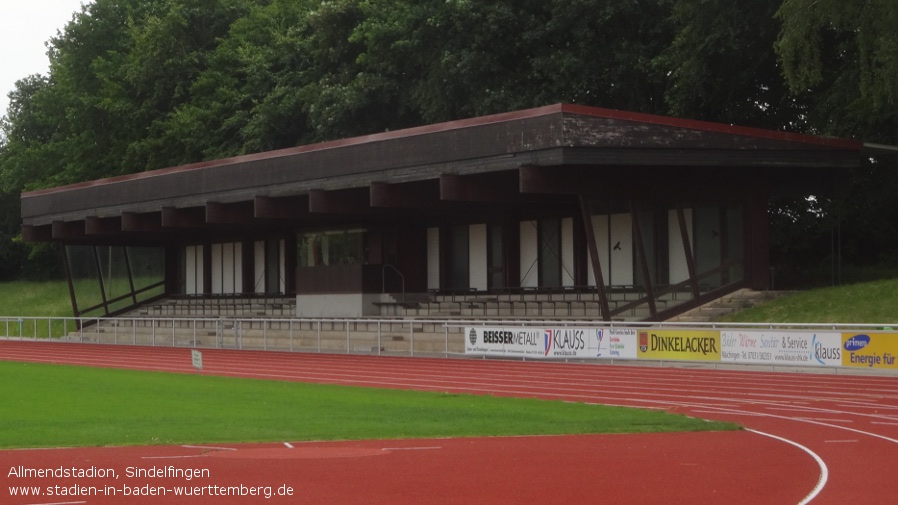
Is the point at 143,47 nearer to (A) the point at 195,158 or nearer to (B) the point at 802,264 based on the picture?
(A) the point at 195,158

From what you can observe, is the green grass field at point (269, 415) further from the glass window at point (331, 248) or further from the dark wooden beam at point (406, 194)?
the glass window at point (331, 248)

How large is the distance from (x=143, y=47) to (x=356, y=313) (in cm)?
2814

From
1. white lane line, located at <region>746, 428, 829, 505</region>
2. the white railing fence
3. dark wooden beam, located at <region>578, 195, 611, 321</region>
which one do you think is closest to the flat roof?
dark wooden beam, located at <region>578, 195, 611, 321</region>

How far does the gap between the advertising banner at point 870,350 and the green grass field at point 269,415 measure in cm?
770

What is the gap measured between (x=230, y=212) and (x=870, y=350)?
26489 mm

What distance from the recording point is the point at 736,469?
1264 centimetres

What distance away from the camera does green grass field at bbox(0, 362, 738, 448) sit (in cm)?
1588

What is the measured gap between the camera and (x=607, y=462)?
13211 millimetres

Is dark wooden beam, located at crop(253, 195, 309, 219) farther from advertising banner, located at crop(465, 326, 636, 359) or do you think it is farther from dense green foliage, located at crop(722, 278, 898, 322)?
dense green foliage, located at crop(722, 278, 898, 322)

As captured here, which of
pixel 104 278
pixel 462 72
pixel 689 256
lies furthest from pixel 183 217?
pixel 689 256

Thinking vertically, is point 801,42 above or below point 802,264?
above

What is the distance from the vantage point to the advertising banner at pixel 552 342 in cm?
2942

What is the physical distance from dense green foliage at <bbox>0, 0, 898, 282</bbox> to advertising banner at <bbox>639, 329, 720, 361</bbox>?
7.91 meters

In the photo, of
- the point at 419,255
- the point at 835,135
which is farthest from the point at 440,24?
the point at 835,135
